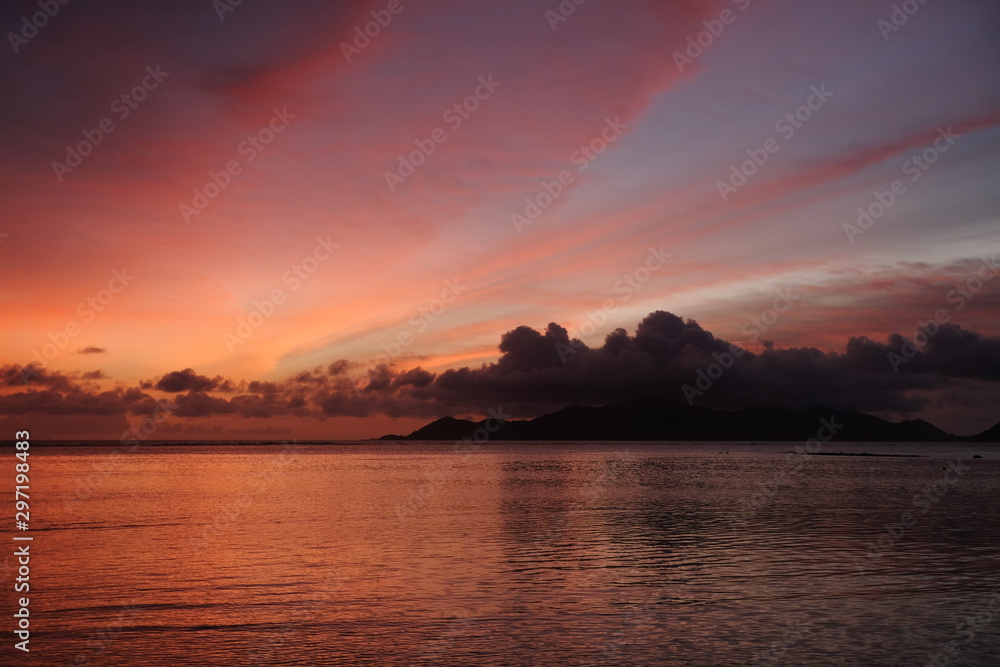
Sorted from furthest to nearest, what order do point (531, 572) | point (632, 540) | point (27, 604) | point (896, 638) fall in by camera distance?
point (632, 540) < point (531, 572) < point (27, 604) < point (896, 638)

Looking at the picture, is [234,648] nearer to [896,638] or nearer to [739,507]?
[896,638]

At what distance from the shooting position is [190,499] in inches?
3110

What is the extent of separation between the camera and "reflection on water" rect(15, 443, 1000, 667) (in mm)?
24047

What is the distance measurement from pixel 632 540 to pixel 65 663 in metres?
32.6

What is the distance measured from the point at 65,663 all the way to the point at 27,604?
934 centimetres

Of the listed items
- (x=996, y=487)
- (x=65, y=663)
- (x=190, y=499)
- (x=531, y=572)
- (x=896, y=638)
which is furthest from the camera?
(x=996, y=487)

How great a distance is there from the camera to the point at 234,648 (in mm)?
23953

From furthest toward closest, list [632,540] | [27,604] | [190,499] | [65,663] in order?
[190,499] < [632,540] < [27,604] < [65,663]

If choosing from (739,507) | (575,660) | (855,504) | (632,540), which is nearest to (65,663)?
(575,660)

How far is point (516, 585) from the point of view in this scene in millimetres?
33219

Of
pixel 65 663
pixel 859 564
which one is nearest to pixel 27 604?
pixel 65 663

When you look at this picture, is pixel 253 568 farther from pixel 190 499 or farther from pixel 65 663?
pixel 190 499

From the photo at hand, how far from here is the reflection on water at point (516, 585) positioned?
24.0 metres

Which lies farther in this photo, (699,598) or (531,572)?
(531,572)
